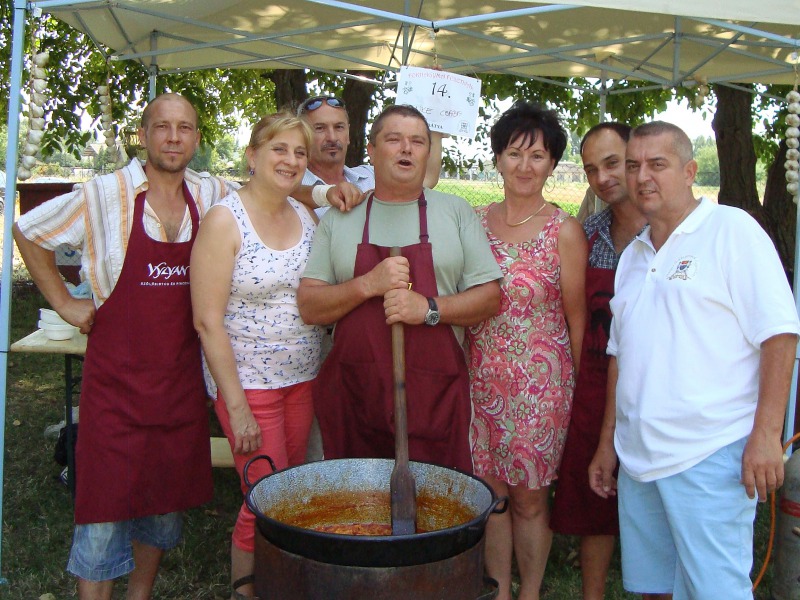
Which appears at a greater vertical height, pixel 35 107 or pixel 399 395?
pixel 35 107

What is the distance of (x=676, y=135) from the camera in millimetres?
2320

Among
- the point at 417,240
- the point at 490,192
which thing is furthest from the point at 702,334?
the point at 490,192

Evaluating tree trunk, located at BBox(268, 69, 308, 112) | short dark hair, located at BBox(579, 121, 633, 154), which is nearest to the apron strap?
short dark hair, located at BBox(579, 121, 633, 154)

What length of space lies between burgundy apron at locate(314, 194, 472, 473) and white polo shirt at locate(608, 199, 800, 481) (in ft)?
1.95

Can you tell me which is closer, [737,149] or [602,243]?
[602,243]

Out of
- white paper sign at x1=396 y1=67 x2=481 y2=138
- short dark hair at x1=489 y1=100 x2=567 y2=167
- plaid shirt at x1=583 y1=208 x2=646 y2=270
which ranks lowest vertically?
plaid shirt at x1=583 y1=208 x2=646 y2=270

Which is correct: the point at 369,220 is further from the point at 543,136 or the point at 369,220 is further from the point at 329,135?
the point at 329,135

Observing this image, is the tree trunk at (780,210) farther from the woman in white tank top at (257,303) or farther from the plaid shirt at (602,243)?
the woman in white tank top at (257,303)

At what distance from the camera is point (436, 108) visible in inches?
115

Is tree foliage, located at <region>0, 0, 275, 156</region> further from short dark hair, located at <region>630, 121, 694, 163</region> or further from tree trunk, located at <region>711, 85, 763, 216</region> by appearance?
short dark hair, located at <region>630, 121, 694, 163</region>

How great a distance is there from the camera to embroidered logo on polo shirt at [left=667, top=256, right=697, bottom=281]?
220 centimetres

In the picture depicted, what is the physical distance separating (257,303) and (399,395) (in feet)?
2.10

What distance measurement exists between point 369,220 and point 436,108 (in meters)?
0.58

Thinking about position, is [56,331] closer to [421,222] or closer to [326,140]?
[326,140]
